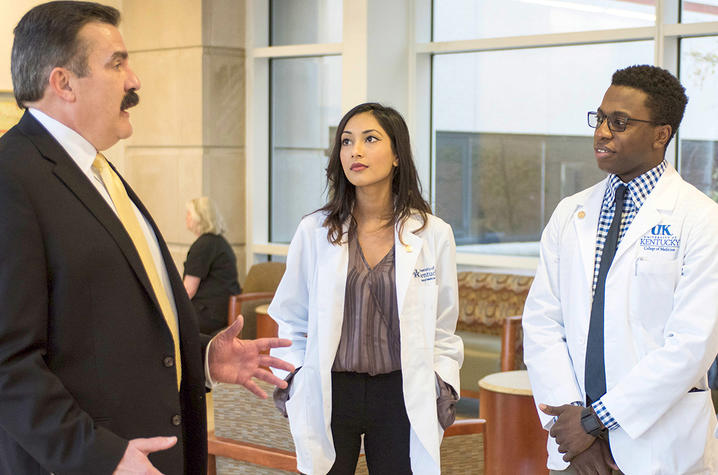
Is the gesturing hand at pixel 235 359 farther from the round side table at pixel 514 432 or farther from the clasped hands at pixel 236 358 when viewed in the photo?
the round side table at pixel 514 432

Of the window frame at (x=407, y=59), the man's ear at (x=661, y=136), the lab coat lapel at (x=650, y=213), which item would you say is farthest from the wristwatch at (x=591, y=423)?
the window frame at (x=407, y=59)

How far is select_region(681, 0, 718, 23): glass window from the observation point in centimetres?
562

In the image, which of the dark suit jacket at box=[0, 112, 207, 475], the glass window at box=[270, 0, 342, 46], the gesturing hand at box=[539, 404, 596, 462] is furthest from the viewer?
the glass window at box=[270, 0, 342, 46]

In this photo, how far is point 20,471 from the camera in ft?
5.63

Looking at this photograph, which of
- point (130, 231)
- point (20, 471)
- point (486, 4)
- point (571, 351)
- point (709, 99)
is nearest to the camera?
point (20, 471)

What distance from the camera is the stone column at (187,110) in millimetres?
7422

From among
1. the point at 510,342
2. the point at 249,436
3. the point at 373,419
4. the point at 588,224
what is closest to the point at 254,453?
the point at 249,436

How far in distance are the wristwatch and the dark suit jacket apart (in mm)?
1124

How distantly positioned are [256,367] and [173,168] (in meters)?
5.75

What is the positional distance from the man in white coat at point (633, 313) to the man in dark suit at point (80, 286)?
3.64 ft

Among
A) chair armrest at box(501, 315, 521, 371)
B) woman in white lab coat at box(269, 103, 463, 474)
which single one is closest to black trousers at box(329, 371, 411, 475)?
woman in white lab coat at box(269, 103, 463, 474)

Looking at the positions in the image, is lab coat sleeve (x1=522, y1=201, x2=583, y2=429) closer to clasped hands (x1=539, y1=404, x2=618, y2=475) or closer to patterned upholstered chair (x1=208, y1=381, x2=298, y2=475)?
clasped hands (x1=539, y1=404, x2=618, y2=475)

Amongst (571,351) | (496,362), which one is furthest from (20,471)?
(496,362)

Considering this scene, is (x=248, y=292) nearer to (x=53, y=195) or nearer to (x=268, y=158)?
(x=268, y=158)
